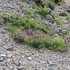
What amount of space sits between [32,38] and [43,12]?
482 cm

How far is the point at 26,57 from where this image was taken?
1004 centimetres

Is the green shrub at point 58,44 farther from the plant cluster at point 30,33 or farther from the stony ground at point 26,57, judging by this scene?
the stony ground at point 26,57

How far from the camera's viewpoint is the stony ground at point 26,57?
9.30 m

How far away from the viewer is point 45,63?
10.0 m

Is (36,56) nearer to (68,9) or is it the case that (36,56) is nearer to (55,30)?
(55,30)

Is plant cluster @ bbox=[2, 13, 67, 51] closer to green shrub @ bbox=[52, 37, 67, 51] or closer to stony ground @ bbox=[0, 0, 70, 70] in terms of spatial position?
green shrub @ bbox=[52, 37, 67, 51]

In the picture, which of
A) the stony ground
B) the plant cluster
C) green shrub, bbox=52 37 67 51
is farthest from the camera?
green shrub, bbox=52 37 67 51

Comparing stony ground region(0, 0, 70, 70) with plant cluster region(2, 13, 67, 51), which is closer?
stony ground region(0, 0, 70, 70)

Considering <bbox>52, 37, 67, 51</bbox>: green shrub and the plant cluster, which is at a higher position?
the plant cluster

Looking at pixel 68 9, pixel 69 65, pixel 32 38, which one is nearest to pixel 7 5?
pixel 32 38

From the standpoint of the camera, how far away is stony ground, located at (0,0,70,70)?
9305 mm

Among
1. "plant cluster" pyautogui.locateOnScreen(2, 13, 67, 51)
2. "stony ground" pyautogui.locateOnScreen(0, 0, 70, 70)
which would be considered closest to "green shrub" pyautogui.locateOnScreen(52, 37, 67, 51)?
"plant cluster" pyautogui.locateOnScreen(2, 13, 67, 51)

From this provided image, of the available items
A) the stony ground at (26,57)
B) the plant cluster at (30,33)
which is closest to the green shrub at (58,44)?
the plant cluster at (30,33)

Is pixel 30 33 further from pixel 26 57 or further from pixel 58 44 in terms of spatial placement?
pixel 26 57
